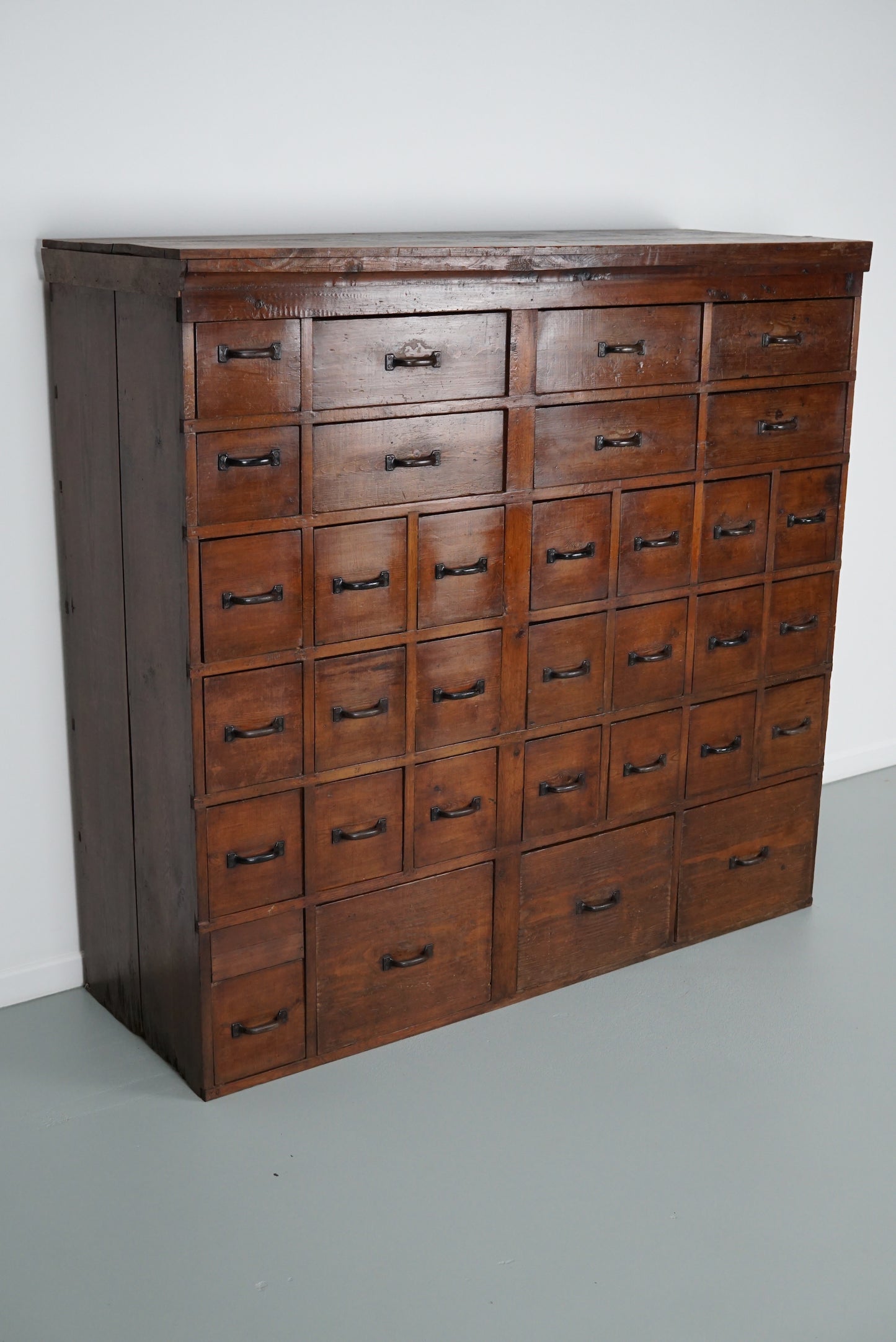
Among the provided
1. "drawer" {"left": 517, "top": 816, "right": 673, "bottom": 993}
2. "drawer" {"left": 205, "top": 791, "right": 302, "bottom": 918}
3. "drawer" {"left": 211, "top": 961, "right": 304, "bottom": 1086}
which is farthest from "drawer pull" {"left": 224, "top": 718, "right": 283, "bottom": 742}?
"drawer" {"left": 517, "top": 816, "right": 673, "bottom": 993}

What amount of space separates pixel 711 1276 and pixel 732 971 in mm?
1011

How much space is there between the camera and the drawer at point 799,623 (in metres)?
3.30

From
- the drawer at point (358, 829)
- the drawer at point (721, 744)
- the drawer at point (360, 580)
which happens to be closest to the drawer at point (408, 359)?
the drawer at point (360, 580)

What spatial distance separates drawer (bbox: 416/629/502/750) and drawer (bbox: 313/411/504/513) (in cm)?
30

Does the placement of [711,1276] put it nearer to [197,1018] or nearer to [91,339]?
[197,1018]

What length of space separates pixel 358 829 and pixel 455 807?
0.22 meters

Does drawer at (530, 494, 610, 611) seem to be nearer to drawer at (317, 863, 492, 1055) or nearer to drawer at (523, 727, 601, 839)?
drawer at (523, 727, 601, 839)

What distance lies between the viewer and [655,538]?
3029mm

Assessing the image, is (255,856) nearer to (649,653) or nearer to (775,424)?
(649,653)

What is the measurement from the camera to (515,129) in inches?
131

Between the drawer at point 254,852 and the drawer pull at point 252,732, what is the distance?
12 centimetres

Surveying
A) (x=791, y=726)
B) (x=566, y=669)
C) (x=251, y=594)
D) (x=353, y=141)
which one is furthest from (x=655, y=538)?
(x=353, y=141)

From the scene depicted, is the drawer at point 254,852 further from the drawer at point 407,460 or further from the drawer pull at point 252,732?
the drawer at point 407,460

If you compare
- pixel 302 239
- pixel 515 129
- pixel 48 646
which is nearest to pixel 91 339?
pixel 302 239
